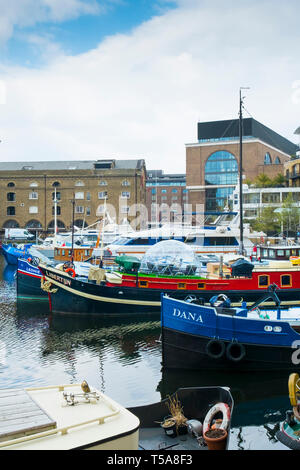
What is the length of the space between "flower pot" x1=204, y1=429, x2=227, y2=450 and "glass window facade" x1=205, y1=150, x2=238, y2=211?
87.7 meters

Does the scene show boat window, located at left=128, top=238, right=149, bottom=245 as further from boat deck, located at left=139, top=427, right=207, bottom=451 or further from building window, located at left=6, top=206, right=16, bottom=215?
building window, located at left=6, top=206, right=16, bottom=215

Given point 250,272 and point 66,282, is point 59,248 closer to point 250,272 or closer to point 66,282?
point 66,282

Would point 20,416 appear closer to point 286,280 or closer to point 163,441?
point 163,441

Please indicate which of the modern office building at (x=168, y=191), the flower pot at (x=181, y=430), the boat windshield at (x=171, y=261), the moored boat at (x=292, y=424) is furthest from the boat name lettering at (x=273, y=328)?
the modern office building at (x=168, y=191)

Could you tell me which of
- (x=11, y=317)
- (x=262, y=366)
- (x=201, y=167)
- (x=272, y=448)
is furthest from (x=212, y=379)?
(x=201, y=167)

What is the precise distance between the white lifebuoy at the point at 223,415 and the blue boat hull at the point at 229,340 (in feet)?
17.9

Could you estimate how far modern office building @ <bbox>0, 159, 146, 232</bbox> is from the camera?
85125 mm

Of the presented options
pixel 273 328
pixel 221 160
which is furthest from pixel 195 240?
pixel 221 160

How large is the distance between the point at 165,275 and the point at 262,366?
1011 cm

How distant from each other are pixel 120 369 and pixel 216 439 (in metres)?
8.32

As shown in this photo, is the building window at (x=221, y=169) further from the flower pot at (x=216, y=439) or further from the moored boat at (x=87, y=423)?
the flower pot at (x=216, y=439)

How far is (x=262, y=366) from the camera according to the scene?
1597 centimetres

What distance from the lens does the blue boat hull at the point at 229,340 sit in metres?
15.5

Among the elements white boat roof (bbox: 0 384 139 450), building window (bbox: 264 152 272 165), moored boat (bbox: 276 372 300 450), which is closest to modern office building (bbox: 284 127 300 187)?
building window (bbox: 264 152 272 165)
